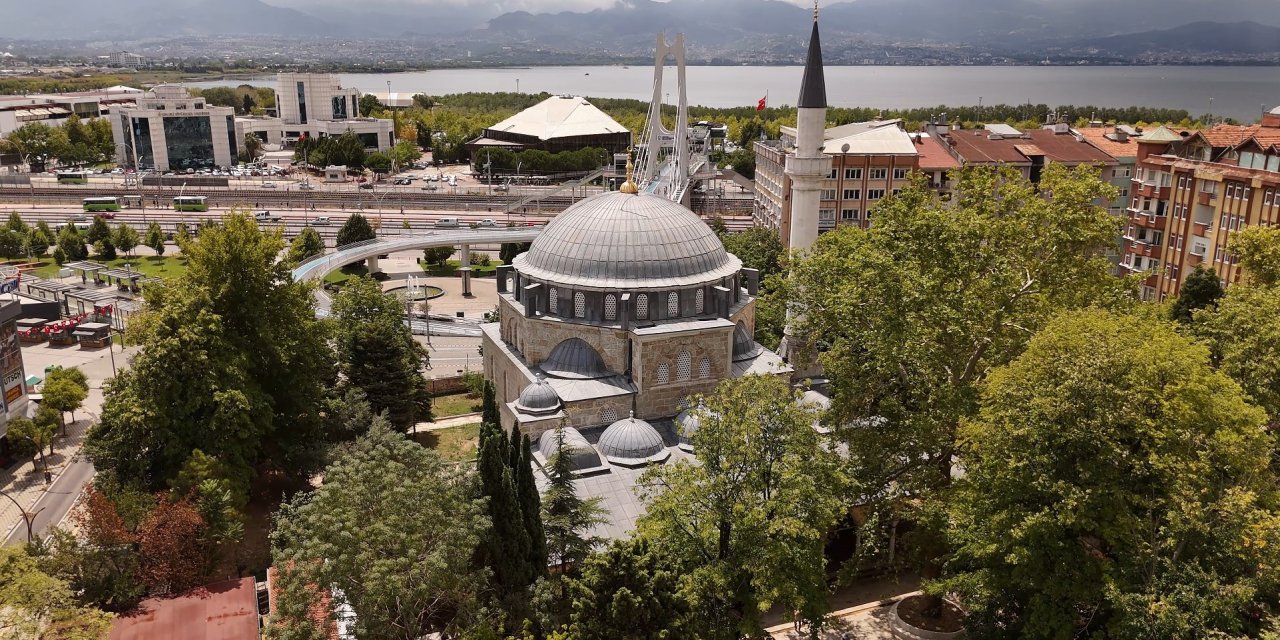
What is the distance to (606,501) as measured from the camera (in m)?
31.7

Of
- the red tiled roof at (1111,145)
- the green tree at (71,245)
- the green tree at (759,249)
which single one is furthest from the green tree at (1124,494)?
the green tree at (71,245)

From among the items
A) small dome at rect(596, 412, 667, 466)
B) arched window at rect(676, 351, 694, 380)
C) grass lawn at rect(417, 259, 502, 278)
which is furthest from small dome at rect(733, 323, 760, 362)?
grass lawn at rect(417, 259, 502, 278)

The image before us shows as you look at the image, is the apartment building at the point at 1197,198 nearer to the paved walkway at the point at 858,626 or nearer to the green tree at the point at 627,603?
the paved walkway at the point at 858,626

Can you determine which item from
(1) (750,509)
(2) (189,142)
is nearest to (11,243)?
(2) (189,142)

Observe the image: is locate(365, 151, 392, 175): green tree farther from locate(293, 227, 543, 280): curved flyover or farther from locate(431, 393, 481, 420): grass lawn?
locate(431, 393, 481, 420): grass lawn

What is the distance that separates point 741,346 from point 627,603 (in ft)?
69.1

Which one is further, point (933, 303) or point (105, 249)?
point (105, 249)

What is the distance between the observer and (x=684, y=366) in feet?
124

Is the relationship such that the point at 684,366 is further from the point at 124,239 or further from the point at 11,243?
the point at 11,243

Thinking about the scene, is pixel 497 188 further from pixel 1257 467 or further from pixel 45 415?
pixel 1257 467

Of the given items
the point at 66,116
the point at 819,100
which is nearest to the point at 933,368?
Result: the point at 819,100

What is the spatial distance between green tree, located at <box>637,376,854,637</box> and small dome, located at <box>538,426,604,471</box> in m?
8.38

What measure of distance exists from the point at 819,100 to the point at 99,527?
38564 mm

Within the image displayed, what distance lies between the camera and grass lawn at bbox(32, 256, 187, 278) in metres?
80.8
